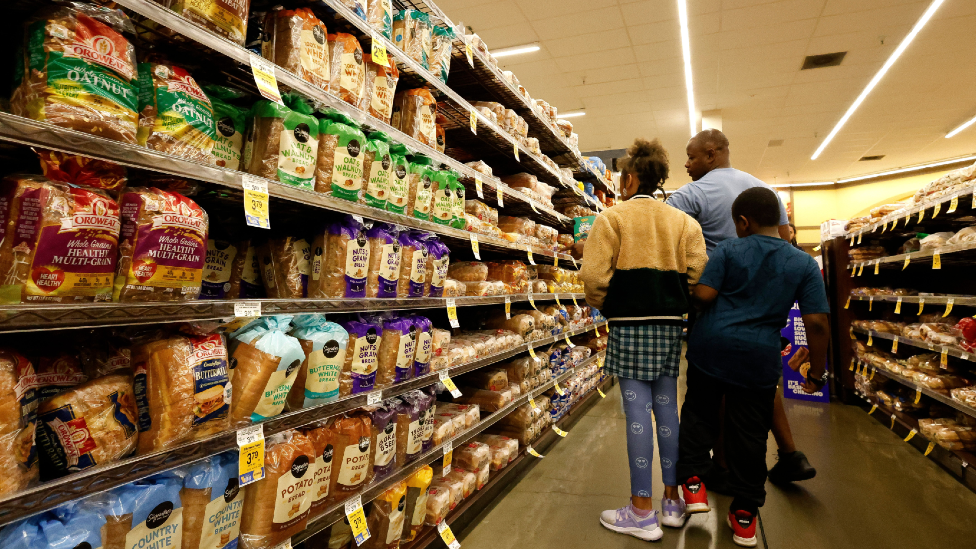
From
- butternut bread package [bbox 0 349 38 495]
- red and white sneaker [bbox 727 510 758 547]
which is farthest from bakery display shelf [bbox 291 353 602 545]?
red and white sneaker [bbox 727 510 758 547]

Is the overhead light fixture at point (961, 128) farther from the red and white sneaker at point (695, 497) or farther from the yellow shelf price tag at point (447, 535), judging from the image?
the yellow shelf price tag at point (447, 535)

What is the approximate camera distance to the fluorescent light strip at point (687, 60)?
18.7 ft

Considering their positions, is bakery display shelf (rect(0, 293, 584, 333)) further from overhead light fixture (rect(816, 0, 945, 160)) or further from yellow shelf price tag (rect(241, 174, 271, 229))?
overhead light fixture (rect(816, 0, 945, 160))

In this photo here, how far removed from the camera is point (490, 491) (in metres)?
2.56

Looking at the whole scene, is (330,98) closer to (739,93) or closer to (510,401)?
(510,401)

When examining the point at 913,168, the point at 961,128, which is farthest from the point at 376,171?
the point at 913,168

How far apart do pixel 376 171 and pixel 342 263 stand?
1.27 feet

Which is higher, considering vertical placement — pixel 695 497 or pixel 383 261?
pixel 383 261

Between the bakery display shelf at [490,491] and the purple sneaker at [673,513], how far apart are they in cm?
88

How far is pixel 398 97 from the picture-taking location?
224cm

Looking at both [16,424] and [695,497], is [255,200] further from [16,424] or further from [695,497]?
[695,497]

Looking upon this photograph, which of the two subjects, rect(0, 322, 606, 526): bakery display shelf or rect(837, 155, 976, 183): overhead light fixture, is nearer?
rect(0, 322, 606, 526): bakery display shelf

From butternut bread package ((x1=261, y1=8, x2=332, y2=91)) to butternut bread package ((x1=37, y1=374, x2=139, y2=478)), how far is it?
3.42ft

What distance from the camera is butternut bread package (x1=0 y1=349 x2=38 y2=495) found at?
83 cm
